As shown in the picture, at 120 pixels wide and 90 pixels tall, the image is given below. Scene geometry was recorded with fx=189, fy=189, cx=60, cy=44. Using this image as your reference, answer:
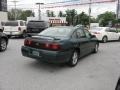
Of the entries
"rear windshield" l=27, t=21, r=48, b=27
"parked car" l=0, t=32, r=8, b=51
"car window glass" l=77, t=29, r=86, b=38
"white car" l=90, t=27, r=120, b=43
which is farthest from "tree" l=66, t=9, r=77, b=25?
"car window glass" l=77, t=29, r=86, b=38

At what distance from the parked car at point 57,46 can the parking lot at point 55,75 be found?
1.38ft

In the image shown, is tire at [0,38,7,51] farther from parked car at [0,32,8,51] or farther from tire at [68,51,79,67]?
tire at [68,51,79,67]

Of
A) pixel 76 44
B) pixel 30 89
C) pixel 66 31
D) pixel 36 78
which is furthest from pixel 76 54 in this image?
pixel 30 89

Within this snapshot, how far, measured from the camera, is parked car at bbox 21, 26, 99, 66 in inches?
243

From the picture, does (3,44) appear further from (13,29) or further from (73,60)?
(13,29)

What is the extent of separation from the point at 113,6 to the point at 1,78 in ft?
166

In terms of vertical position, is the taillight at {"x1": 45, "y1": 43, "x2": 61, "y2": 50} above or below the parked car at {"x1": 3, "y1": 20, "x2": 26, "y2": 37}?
below

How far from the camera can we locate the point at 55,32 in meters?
7.40

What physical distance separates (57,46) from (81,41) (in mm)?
1627

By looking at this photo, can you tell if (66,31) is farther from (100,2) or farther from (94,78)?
(100,2)

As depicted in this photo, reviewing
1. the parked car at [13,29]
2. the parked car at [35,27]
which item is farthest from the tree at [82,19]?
the parked car at [13,29]

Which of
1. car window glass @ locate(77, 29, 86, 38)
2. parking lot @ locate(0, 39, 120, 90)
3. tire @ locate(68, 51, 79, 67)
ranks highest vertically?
car window glass @ locate(77, 29, 86, 38)

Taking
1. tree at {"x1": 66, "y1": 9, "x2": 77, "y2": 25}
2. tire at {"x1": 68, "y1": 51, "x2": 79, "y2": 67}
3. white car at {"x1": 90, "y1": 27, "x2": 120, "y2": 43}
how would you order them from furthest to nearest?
A: tree at {"x1": 66, "y1": 9, "x2": 77, "y2": 25}, white car at {"x1": 90, "y1": 27, "x2": 120, "y2": 43}, tire at {"x1": 68, "y1": 51, "x2": 79, "y2": 67}

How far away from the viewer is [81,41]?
7.49 meters
